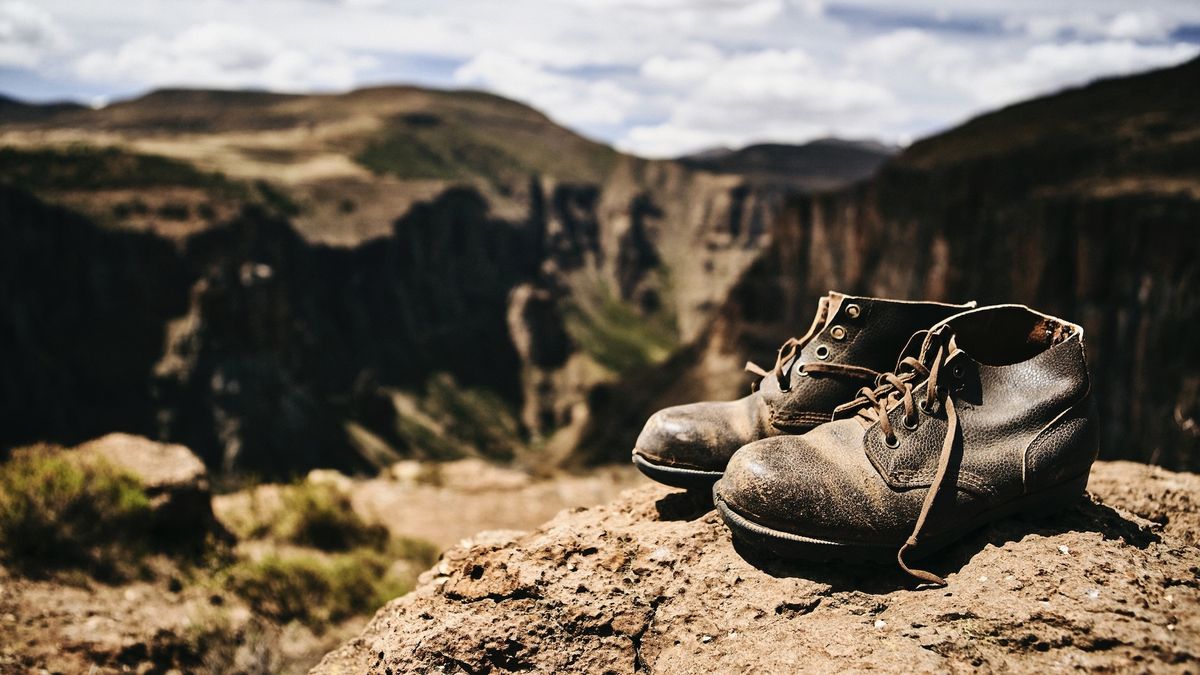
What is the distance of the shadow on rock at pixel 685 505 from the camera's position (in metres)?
3.52

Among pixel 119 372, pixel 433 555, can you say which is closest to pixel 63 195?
pixel 119 372

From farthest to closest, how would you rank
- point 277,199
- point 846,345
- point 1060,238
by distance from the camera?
point 277,199, point 1060,238, point 846,345

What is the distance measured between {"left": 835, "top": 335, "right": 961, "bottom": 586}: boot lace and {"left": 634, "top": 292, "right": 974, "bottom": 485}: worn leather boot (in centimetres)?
17

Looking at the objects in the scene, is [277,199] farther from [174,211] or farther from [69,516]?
[69,516]

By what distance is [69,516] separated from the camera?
5.35 metres

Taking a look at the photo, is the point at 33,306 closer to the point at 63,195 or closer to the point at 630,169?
the point at 63,195

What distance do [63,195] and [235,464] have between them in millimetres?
25310

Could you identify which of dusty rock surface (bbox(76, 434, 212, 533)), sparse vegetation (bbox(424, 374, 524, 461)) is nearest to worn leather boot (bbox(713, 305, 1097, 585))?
dusty rock surface (bbox(76, 434, 212, 533))

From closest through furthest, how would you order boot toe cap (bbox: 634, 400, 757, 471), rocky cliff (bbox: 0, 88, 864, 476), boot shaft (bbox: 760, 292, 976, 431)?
boot shaft (bbox: 760, 292, 976, 431)
boot toe cap (bbox: 634, 400, 757, 471)
rocky cliff (bbox: 0, 88, 864, 476)

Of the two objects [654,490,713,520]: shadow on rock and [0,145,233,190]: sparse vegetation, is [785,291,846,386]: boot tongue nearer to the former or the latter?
[654,490,713,520]: shadow on rock

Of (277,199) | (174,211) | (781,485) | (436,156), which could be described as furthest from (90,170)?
(781,485)

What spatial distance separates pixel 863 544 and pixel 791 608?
0.32m

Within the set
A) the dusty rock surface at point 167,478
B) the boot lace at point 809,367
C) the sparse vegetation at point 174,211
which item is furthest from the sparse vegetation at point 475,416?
the boot lace at point 809,367

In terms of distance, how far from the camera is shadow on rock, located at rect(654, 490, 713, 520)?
3.52 metres
